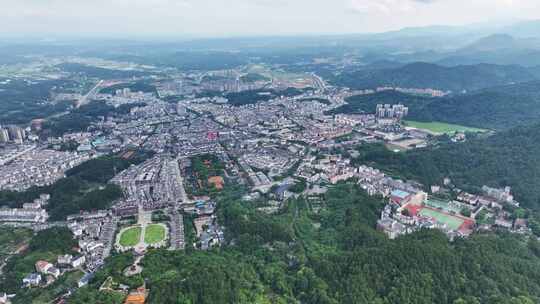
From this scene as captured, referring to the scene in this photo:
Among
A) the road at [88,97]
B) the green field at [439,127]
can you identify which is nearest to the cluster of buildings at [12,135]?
the road at [88,97]

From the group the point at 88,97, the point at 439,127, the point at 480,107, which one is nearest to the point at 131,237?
the point at 439,127

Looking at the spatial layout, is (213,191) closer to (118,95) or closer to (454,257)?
(454,257)

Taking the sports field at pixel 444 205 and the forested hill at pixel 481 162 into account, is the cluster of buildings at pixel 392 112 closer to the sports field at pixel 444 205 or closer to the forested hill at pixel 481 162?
the forested hill at pixel 481 162

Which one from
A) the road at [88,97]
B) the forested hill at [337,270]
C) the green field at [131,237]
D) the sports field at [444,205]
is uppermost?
the road at [88,97]

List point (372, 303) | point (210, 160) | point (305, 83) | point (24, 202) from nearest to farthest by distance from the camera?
point (372, 303), point (24, 202), point (210, 160), point (305, 83)

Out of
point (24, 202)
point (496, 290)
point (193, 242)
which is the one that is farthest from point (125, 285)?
point (496, 290)

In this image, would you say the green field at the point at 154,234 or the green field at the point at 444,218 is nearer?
the green field at the point at 154,234
